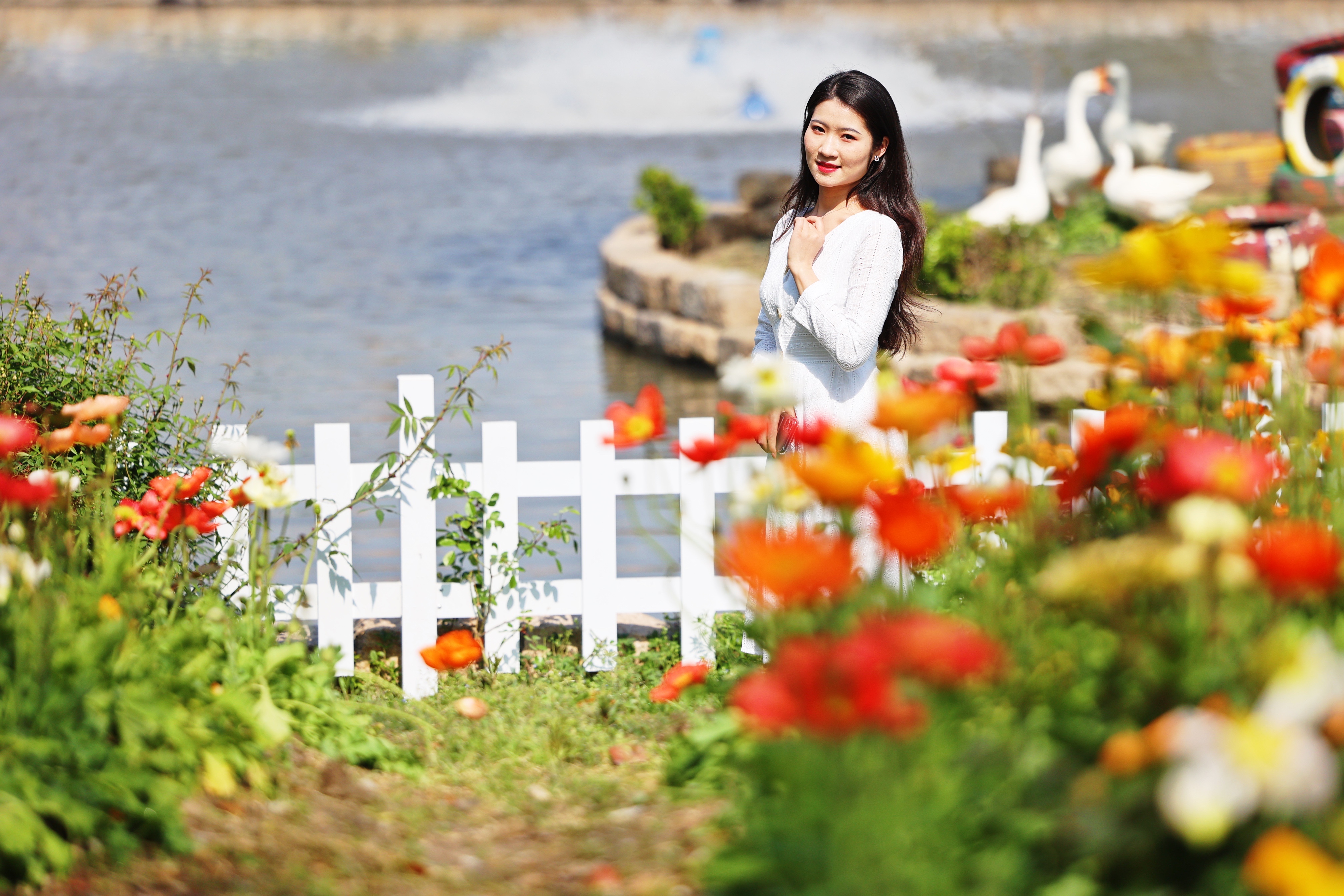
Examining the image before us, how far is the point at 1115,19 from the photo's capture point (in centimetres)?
3794

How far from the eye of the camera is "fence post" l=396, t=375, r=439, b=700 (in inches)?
129

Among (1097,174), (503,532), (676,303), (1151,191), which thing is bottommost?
(503,532)

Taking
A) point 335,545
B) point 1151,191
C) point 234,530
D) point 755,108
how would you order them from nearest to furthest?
point 234,530 < point 335,545 < point 1151,191 < point 755,108

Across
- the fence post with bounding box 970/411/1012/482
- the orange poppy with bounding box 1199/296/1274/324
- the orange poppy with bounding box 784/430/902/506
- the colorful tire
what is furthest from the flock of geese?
the orange poppy with bounding box 784/430/902/506

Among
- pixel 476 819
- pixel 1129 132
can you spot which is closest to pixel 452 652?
pixel 476 819

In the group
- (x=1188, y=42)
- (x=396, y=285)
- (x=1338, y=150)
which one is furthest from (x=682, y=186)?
(x=1188, y=42)

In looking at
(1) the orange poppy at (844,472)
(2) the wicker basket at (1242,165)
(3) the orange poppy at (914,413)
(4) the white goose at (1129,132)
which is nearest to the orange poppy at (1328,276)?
(3) the orange poppy at (914,413)

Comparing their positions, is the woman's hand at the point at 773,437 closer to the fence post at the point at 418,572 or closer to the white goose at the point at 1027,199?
the fence post at the point at 418,572

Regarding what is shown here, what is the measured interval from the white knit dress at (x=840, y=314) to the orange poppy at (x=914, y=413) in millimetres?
915

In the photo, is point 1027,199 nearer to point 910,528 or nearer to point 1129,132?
point 1129,132

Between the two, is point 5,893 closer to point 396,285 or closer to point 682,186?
point 682,186

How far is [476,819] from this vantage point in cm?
222

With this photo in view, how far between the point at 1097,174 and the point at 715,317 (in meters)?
3.80

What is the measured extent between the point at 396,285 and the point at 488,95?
55.7 feet
